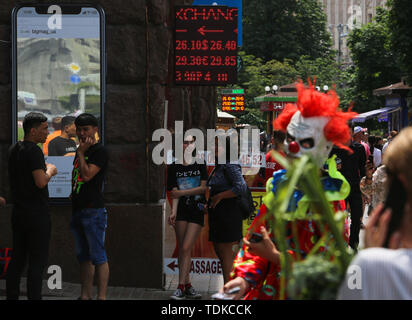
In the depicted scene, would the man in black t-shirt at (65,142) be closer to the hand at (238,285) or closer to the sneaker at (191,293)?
the sneaker at (191,293)

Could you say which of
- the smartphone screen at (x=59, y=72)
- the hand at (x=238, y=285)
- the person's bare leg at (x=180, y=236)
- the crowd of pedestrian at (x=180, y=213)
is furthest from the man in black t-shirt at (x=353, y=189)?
the hand at (x=238, y=285)

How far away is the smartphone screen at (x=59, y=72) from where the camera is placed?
8617 mm

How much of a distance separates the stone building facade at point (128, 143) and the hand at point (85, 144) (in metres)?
1.50

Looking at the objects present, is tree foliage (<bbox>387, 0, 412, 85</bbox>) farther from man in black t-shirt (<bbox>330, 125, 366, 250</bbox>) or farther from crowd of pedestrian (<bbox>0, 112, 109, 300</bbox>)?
crowd of pedestrian (<bbox>0, 112, 109, 300</bbox>)

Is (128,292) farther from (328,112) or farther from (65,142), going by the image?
(328,112)

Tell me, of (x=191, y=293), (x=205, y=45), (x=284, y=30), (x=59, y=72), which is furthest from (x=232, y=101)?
(x=284, y=30)

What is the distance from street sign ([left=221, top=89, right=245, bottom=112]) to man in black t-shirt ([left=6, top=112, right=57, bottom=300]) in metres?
28.0

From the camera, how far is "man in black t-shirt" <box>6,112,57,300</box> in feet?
21.7

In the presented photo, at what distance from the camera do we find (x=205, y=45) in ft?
30.6

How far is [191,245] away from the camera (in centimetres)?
838

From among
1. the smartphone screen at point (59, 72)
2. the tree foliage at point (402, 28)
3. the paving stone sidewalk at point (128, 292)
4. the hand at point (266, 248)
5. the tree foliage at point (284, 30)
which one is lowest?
the paving stone sidewalk at point (128, 292)
